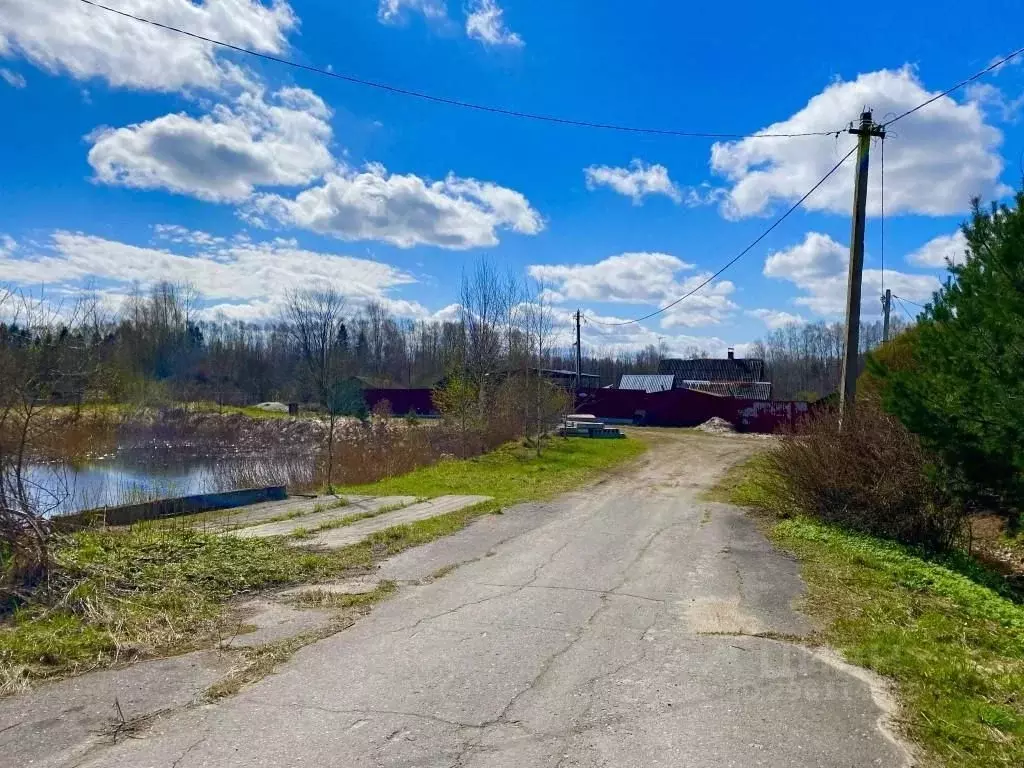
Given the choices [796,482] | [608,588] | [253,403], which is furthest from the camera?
[253,403]

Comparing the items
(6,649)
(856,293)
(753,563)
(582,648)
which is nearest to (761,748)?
(582,648)

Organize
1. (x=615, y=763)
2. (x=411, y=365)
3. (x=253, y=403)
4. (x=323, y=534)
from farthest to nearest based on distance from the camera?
1. (x=411, y=365)
2. (x=253, y=403)
3. (x=323, y=534)
4. (x=615, y=763)

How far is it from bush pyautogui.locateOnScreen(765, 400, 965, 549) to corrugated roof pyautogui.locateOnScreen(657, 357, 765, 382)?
52.0m

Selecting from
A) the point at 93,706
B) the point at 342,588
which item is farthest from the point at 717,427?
the point at 93,706

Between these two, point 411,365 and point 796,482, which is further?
point 411,365

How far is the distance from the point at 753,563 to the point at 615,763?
5576 millimetres

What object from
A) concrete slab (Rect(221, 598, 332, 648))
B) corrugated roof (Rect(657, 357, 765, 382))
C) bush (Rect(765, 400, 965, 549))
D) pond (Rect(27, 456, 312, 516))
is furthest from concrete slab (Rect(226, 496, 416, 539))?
corrugated roof (Rect(657, 357, 765, 382))

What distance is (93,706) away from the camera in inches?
161

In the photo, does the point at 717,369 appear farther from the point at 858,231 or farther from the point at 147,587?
the point at 147,587

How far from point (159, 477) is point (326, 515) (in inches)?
639

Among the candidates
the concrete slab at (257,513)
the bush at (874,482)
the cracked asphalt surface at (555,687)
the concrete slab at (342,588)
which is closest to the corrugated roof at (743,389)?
the bush at (874,482)

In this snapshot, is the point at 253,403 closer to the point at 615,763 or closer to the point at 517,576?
the point at 517,576

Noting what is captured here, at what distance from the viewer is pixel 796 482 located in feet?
38.9

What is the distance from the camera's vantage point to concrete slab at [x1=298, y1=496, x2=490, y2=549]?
30.5 feet
